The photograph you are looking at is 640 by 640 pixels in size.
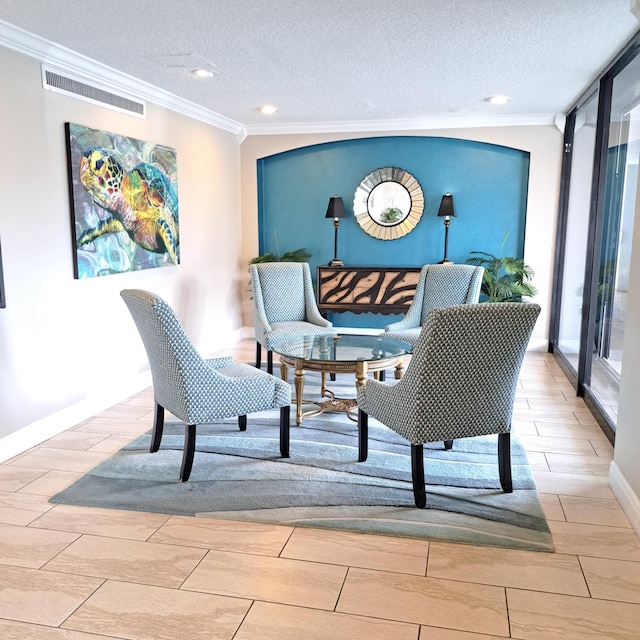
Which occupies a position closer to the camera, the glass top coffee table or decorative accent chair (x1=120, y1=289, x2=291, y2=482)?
decorative accent chair (x1=120, y1=289, x2=291, y2=482)

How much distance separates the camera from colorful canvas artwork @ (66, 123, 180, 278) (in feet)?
12.7

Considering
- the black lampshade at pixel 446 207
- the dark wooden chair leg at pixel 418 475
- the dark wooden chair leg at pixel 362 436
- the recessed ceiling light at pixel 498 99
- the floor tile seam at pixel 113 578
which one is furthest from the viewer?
the black lampshade at pixel 446 207

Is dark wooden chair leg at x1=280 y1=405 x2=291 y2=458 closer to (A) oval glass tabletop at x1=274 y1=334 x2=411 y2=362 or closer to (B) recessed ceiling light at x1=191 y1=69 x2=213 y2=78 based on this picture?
(A) oval glass tabletop at x1=274 y1=334 x2=411 y2=362

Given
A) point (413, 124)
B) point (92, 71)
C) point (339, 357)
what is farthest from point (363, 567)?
point (413, 124)

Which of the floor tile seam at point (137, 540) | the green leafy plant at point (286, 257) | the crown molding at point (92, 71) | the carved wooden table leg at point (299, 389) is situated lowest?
the floor tile seam at point (137, 540)

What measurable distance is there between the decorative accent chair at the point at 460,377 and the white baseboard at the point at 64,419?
6.92 feet

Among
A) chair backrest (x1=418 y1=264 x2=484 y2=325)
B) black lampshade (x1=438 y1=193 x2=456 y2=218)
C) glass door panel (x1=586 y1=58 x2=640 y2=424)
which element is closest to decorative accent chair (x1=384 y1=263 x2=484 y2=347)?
chair backrest (x1=418 y1=264 x2=484 y2=325)

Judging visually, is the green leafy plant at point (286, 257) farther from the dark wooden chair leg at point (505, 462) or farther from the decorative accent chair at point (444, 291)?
the dark wooden chair leg at point (505, 462)

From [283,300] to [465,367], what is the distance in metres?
2.70

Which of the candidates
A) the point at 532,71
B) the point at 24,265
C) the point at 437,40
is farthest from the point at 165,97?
the point at 532,71

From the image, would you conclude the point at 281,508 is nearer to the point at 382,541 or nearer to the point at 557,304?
the point at 382,541

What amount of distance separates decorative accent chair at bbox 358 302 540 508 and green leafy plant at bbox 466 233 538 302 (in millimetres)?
3166

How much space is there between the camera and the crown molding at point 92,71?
3.26m

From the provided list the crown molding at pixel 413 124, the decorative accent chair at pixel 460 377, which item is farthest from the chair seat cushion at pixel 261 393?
the crown molding at pixel 413 124
